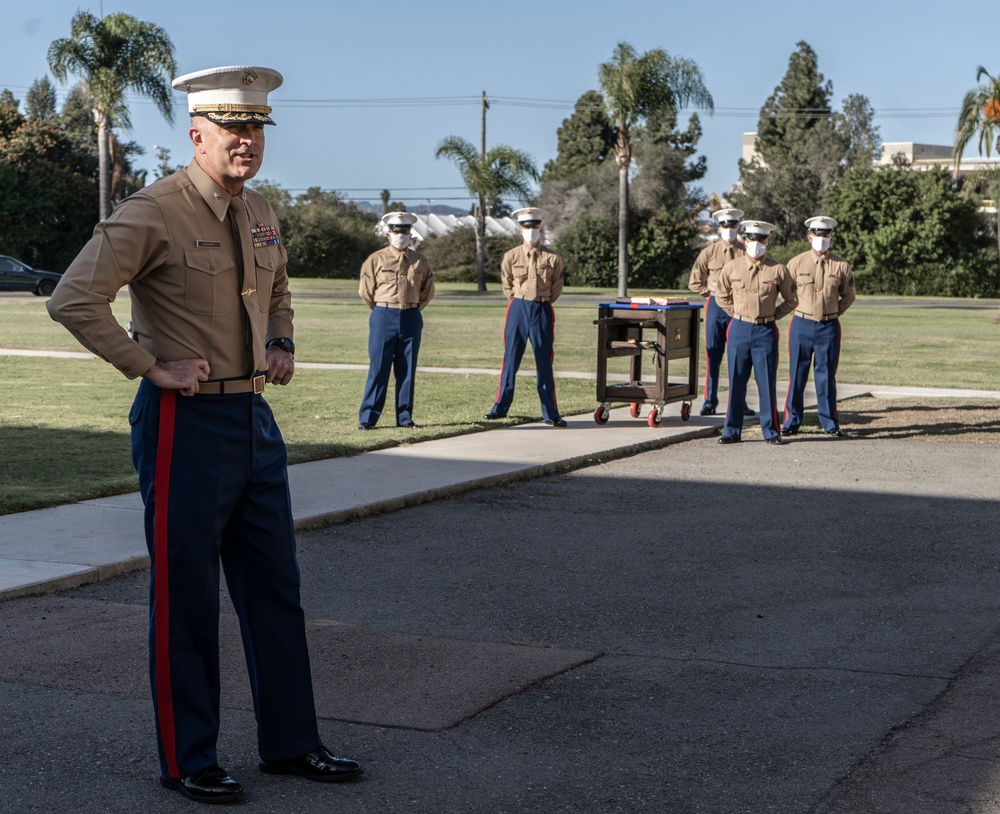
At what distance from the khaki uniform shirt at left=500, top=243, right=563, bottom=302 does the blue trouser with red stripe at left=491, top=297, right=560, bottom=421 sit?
0.29ft

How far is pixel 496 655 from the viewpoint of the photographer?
19.3 feet

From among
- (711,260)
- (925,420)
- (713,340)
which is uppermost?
(711,260)

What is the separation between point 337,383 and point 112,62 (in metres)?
30.4

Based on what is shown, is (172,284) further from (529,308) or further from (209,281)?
(529,308)

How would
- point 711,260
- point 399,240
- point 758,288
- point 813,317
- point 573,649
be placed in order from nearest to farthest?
point 573,649 → point 758,288 → point 399,240 → point 813,317 → point 711,260

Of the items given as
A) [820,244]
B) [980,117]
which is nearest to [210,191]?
[820,244]

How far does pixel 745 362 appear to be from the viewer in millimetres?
13258

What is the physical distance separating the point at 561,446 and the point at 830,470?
94.0 inches

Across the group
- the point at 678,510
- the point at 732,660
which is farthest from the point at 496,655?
the point at 678,510

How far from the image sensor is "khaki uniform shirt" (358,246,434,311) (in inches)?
523

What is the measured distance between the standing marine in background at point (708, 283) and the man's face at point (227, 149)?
1116 cm

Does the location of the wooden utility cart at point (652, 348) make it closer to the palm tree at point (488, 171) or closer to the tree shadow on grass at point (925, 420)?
the tree shadow on grass at point (925, 420)

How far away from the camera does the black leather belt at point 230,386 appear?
13.7ft

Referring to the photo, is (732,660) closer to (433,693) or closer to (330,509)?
(433,693)
